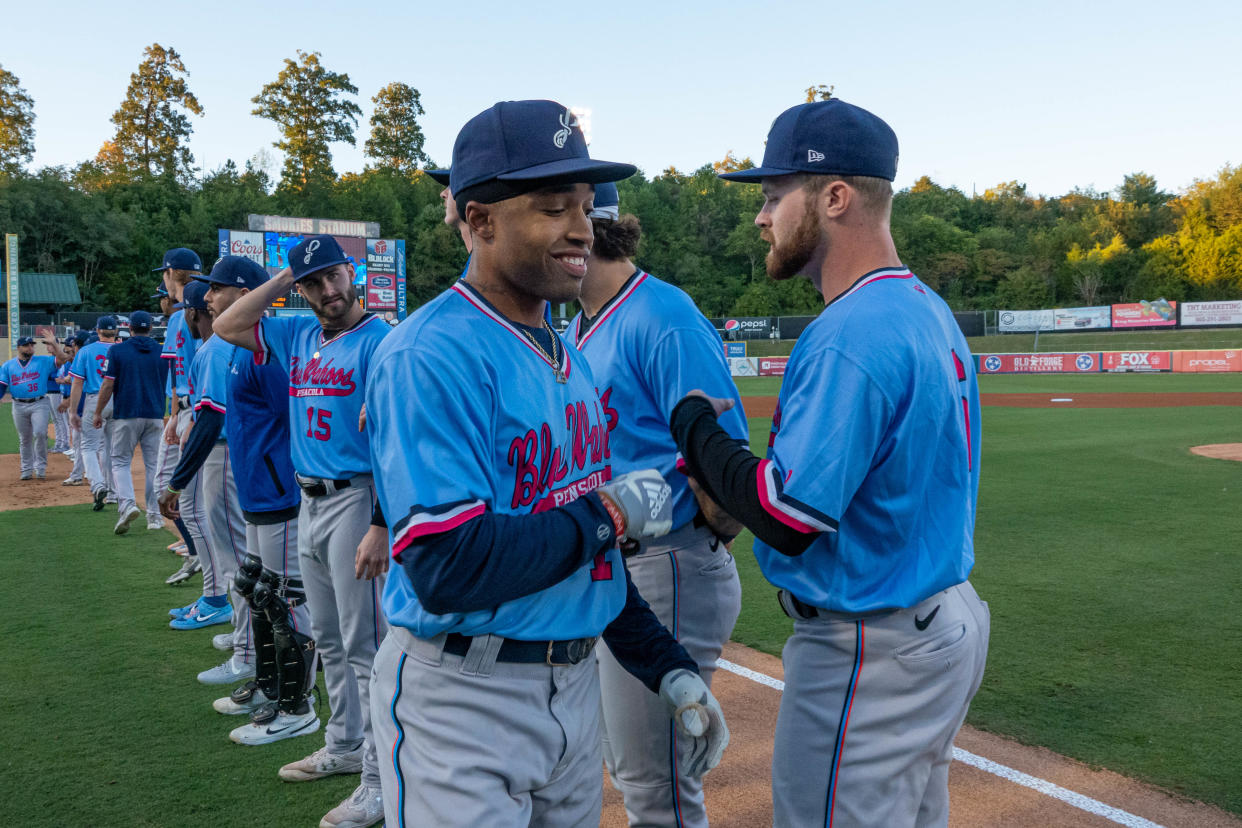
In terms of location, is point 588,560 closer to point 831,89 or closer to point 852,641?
point 852,641

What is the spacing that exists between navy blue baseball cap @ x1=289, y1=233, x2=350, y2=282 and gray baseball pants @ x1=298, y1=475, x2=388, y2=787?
38.0 inches

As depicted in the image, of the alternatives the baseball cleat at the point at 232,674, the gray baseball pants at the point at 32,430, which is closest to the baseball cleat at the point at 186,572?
the baseball cleat at the point at 232,674

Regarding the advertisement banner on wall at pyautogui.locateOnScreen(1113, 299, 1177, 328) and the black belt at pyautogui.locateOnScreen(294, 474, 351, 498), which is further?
the advertisement banner on wall at pyautogui.locateOnScreen(1113, 299, 1177, 328)

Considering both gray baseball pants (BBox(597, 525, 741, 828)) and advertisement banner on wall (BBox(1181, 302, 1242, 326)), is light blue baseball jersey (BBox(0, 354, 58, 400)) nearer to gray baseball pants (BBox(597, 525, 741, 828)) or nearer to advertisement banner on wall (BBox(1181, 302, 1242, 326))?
gray baseball pants (BBox(597, 525, 741, 828))

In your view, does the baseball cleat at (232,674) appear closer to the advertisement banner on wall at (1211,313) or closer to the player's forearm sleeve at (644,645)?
the player's forearm sleeve at (644,645)

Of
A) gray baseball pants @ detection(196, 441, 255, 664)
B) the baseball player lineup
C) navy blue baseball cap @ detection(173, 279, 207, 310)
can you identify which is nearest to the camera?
the baseball player lineup

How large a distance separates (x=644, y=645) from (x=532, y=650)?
370 mm

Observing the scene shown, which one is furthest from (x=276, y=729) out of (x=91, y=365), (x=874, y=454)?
(x=91, y=365)

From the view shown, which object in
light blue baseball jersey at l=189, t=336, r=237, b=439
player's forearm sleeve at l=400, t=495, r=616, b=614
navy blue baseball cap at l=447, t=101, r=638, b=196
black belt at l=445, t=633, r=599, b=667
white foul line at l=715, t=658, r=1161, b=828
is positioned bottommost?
white foul line at l=715, t=658, r=1161, b=828

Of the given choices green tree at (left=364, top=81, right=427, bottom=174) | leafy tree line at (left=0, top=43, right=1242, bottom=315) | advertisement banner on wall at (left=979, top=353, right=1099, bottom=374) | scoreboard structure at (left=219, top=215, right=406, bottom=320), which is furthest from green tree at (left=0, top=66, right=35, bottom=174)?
advertisement banner on wall at (left=979, top=353, right=1099, bottom=374)

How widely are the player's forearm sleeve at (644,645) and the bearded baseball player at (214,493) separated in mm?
3149

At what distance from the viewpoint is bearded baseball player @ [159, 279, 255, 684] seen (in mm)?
5105

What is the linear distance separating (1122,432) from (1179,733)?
43.7 ft

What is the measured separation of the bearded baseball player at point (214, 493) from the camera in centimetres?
511
